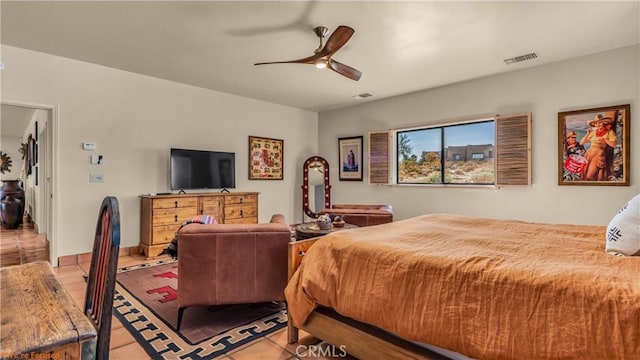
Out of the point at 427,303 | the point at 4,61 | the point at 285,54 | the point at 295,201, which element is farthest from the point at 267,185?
Result: the point at 427,303

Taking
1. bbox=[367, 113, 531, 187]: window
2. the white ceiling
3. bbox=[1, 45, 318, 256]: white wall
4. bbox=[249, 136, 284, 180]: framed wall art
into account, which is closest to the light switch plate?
bbox=[1, 45, 318, 256]: white wall

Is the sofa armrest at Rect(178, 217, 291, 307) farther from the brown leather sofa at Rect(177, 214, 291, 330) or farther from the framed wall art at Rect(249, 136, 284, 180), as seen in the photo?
the framed wall art at Rect(249, 136, 284, 180)

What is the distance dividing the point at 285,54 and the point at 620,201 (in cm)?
420

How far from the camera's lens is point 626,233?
1.60 meters

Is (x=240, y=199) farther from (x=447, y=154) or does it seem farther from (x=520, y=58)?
(x=520, y=58)

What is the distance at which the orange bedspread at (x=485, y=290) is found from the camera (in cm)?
113

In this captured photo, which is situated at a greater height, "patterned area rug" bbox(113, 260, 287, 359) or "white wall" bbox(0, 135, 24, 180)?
"white wall" bbox(0, 135, 24, 180)

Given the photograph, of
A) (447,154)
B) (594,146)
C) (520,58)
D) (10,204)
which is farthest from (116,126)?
(594,146)

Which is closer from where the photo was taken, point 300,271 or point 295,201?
point 300,271

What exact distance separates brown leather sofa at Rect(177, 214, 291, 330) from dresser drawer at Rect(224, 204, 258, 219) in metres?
2.70

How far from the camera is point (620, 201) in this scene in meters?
3.60

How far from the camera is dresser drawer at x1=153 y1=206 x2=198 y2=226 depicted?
4.22 meters

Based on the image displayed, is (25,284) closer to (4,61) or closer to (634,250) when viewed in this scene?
(634,250)

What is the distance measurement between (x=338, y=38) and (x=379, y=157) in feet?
11.2
